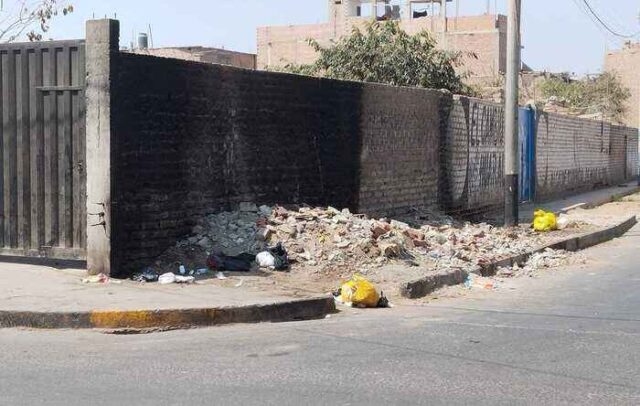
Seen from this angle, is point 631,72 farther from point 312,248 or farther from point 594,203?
point 312,248

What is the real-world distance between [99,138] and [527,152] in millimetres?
16983

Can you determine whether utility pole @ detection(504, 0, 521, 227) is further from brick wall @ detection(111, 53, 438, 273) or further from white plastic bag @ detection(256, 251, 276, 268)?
white plastic bag @ detection(256, 251, 276, 268)

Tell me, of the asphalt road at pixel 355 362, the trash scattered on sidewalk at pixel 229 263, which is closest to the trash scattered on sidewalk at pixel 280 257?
the trash scattered on sidewalk at pixel 229 263

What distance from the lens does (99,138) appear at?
9570mm

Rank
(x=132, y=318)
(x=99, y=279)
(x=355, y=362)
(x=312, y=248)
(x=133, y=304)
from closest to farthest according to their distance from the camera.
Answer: (x=355, y=362), (x=132, y=318), (x=133, y=304), (x=99, y=279), (x=312, y=248)

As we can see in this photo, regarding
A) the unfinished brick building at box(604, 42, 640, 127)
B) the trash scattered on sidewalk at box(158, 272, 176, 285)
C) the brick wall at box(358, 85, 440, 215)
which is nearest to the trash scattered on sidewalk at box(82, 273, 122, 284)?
the trash scattered on sidewalk at box(158, 272, 176, 285)

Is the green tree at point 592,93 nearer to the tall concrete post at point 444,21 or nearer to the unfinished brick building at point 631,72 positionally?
the unfinished brick building at point 631,72

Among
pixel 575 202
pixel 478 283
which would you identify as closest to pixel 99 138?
pixel 478 283

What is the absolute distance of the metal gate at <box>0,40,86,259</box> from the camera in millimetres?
10062

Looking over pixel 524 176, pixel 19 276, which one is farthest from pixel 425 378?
pixel 524 176

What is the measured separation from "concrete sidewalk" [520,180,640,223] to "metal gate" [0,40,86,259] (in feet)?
38.9

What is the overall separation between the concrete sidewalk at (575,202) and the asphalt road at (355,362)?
37.7 feet

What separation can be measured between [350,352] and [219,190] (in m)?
4.71

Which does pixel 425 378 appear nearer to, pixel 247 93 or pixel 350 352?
pixel 350 352
